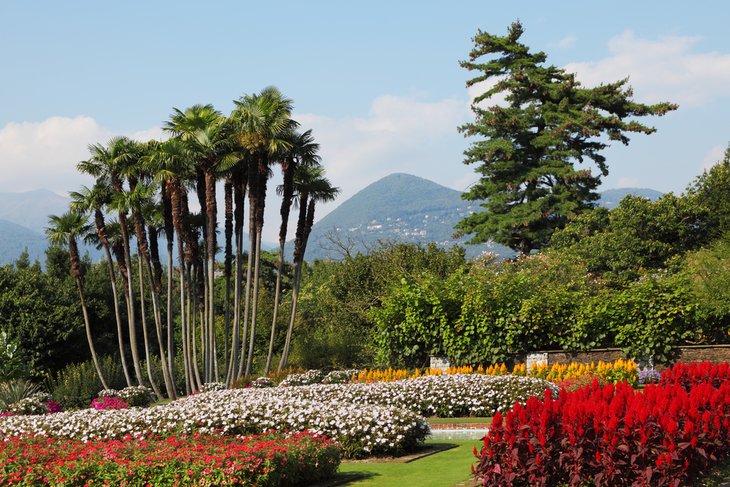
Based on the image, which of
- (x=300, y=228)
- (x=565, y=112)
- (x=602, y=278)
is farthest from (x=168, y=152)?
(x=565, y=112)

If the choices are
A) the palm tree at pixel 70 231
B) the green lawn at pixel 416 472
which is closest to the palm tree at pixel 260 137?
the palm tree at pixel 70 231

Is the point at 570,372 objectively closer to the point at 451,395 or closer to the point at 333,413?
the point at 451,395

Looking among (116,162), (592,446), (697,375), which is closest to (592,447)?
(592,446)

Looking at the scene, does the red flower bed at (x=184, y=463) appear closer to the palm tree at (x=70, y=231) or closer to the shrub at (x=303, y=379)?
the shrub at (x=303, y=379)

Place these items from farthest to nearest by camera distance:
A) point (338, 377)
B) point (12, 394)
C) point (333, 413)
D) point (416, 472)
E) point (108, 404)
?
point (338, 377)
point (12, 394)
point (108, 404)
point (333, 413)
point (416, 472)

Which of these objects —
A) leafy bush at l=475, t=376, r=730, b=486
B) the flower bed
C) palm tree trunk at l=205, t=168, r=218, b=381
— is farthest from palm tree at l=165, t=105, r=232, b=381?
leafy bush at l=475, t=376, r=730, b=486

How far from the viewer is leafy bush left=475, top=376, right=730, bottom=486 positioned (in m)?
7.61

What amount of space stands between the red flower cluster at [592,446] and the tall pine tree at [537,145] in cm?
3208

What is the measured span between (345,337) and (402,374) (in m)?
9.56

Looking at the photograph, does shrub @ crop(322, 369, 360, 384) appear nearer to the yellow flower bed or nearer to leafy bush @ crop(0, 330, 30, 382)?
the yellow flower bed

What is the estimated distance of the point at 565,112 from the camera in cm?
4119

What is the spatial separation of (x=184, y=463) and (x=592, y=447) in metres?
4.22

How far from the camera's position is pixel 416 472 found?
10.2 meters

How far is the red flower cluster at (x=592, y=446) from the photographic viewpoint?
25.0 feet
